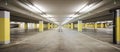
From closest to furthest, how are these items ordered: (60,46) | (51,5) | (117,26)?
(60,46)
(117,26)
(51,5)

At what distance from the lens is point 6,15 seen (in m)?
13.8

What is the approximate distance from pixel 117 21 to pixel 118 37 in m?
1.51

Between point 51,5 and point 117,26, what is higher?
point 51,5

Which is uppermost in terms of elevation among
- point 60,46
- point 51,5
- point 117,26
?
point 51,5

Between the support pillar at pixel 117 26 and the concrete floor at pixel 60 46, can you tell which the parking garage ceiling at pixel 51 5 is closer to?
the support pillar at pixel 117 26

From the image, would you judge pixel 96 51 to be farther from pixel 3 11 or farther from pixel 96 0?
pixel 3 11

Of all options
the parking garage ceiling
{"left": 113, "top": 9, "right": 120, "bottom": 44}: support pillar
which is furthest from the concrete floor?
the parking garage ceiling

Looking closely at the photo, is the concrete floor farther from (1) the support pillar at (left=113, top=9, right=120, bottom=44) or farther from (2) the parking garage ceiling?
(2) the parking garage ceiling

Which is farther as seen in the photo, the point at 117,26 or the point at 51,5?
the point at 51,5

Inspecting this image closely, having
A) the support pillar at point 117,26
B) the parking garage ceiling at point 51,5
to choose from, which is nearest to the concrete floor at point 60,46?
the support pillar at point 117,26

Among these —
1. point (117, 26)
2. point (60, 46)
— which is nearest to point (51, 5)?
point (60, 46)

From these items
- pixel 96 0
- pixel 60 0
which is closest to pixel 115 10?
pixel 96 0

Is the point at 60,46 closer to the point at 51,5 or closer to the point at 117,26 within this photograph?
the point at 51,5

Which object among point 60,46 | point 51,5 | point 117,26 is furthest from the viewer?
point 51,5
